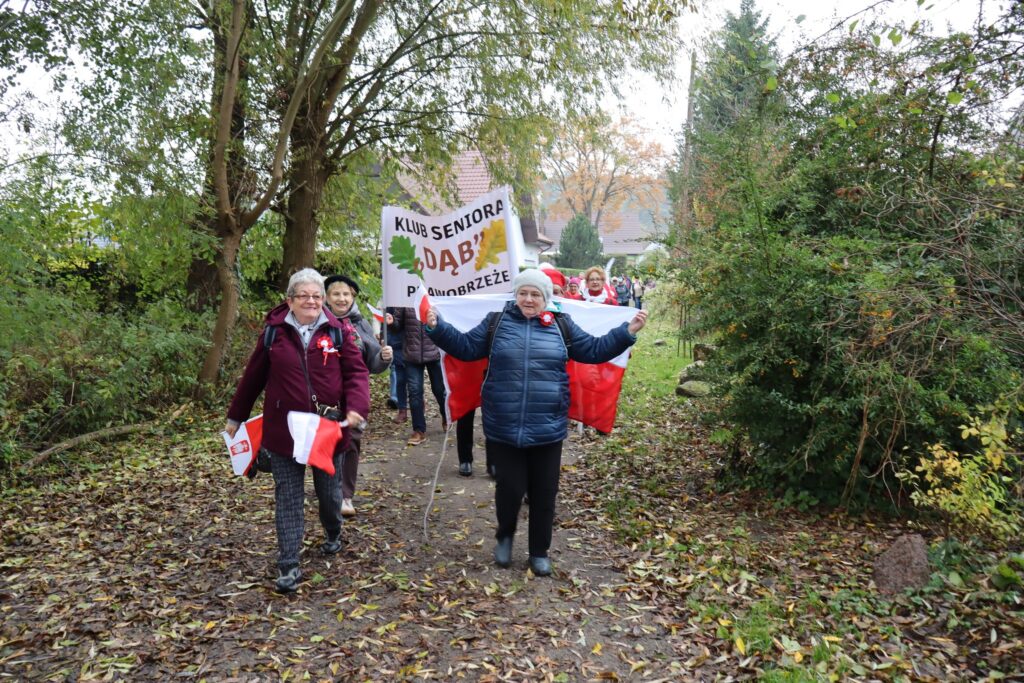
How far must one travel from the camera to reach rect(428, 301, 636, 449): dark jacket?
4629 mm

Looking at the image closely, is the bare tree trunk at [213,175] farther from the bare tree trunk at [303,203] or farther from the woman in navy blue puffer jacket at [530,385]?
the woman in navy blue puffer jacket at [530,385]

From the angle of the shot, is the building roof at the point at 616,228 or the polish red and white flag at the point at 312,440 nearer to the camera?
the polish red and white flag at the point at 312,440

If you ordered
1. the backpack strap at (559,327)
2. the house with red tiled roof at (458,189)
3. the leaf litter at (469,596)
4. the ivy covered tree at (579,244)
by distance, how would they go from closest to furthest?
the leaf litter at (469,596)
the backpack strap at (559,327)
the house with red tiled roof at (458,189)
the ivy covered tree at (579,244)

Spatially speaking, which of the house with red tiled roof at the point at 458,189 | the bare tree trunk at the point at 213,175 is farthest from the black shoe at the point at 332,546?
the house with red tiled roof at the point at 458,189

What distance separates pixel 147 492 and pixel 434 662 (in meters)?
4.12

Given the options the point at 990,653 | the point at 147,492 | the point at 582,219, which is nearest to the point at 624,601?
the point at 990,653

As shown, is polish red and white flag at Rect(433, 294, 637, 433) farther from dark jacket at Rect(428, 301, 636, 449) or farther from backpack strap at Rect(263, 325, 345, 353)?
backpack strap at Rect(263, 325, 345, 353)

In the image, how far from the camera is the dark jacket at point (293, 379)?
14.6 feet

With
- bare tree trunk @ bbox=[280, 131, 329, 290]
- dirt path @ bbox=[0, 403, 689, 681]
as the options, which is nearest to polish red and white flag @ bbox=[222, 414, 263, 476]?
dirt path @ bbox=[0, 403, 689, 681]

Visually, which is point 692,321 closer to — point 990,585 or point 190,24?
point 990,585

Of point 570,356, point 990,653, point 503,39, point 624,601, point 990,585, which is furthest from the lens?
point 503,39

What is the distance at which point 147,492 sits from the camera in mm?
6789

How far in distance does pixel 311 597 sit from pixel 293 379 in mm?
1355

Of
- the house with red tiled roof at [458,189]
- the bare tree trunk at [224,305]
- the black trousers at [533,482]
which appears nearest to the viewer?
the black trousers at [533,482]
